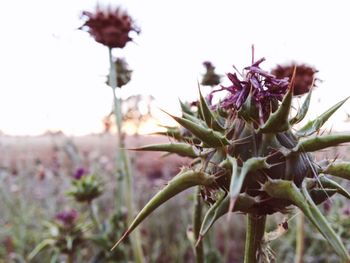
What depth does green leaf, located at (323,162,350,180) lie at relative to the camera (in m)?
1.29

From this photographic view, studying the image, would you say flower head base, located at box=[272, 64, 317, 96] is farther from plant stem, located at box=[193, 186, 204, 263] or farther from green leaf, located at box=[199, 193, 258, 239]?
green leaf, located at box=[199, 193, 258, 239]

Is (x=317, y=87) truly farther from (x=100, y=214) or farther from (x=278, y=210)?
(x=100, y=214)

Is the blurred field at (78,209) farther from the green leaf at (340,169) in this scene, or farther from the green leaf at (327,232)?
the green leaf at (327,232)

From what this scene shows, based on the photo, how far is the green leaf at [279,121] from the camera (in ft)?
4.02

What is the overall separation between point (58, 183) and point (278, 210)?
6413mm

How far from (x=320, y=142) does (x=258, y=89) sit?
0.22m

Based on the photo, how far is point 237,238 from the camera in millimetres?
7223

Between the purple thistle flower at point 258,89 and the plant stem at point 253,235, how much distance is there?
0.89 feet

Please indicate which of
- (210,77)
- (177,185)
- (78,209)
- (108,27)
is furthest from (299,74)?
(78,209)

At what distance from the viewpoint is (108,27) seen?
2820 mm

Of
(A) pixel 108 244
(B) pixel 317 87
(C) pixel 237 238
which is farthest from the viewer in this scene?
(C) pixel 237 238

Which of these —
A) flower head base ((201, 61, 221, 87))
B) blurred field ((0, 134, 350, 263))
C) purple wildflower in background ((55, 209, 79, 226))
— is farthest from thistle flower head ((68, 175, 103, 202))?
blurred field ((0, 134, 350, 263))

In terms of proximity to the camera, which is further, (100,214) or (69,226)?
(100,214)

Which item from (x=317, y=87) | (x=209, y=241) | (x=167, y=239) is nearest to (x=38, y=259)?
(x=167, y=239)
